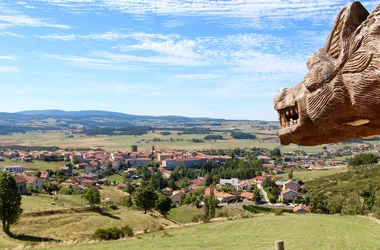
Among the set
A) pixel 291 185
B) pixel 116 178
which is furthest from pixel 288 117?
pixel 116 178

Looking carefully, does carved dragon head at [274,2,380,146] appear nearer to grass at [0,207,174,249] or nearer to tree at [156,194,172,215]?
grass at [0,207,174,249]

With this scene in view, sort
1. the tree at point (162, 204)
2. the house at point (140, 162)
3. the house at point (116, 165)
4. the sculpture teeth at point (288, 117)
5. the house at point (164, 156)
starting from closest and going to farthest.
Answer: the sculpture teeth at point (288, 117), the tree at point (162, 204), the house at point (116, 165), the house at point (140, 162), the house at point (164, 156)

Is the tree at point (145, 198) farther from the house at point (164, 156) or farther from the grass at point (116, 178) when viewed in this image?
the house at point (164, 156)

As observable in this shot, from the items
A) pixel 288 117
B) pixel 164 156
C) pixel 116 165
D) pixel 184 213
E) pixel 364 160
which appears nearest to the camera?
pixel 288 117

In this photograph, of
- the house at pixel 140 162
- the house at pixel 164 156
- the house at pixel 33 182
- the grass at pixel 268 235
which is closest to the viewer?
the grass at pixel 268 235

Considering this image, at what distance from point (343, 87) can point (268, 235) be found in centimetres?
2393

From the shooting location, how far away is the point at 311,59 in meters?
5.71

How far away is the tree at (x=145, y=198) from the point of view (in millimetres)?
48062

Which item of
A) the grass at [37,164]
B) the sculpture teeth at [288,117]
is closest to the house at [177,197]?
the grass at [37,164]

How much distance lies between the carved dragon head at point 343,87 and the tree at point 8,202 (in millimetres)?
31749

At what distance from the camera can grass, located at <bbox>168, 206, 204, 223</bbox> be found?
191 ft

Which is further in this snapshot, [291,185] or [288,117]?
[291,185]

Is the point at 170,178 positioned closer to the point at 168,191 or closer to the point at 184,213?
the point at 168,191

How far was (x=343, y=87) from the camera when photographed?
5.20 metres
